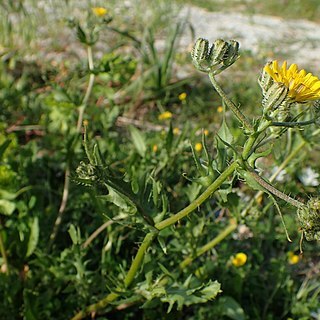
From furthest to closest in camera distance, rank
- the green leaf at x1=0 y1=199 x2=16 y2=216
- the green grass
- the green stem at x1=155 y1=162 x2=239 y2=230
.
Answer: the green grass < the green leaf at x1=0 y1=199 x2=16 y2=216 < the green stem at x1=155 y1=162 x2=239 y2=230

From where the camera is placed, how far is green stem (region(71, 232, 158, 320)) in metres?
1.57

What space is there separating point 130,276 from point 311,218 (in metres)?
0.71

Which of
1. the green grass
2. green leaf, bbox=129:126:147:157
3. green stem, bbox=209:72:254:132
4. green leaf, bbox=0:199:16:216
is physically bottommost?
green leaf, bbox=0:199:16:216

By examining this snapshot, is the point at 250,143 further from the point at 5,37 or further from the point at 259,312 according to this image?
the point at 5,37

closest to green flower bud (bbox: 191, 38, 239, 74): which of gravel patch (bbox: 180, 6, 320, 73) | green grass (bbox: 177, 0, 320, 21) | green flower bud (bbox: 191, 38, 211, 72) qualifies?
green flower bud (bbox: 191, 38, 211, 72)

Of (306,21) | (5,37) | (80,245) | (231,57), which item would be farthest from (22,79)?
(306,21)

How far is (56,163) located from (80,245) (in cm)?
82

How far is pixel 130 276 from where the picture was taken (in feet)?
5.58

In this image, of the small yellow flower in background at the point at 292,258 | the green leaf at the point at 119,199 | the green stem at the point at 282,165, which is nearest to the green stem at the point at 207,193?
the green leaf at the point at 119,199

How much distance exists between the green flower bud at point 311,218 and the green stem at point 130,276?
46 cm

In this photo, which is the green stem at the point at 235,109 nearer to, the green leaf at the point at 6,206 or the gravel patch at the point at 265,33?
the green leaf at the point at 6,206

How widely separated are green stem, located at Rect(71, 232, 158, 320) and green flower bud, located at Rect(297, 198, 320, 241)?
0.46 metres

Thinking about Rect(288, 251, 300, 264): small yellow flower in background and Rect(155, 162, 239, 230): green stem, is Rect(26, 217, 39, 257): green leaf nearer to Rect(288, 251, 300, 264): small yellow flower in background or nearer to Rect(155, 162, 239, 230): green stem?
Rect(155, 162, 239, 230): green stem

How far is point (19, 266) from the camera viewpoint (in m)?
2.20
